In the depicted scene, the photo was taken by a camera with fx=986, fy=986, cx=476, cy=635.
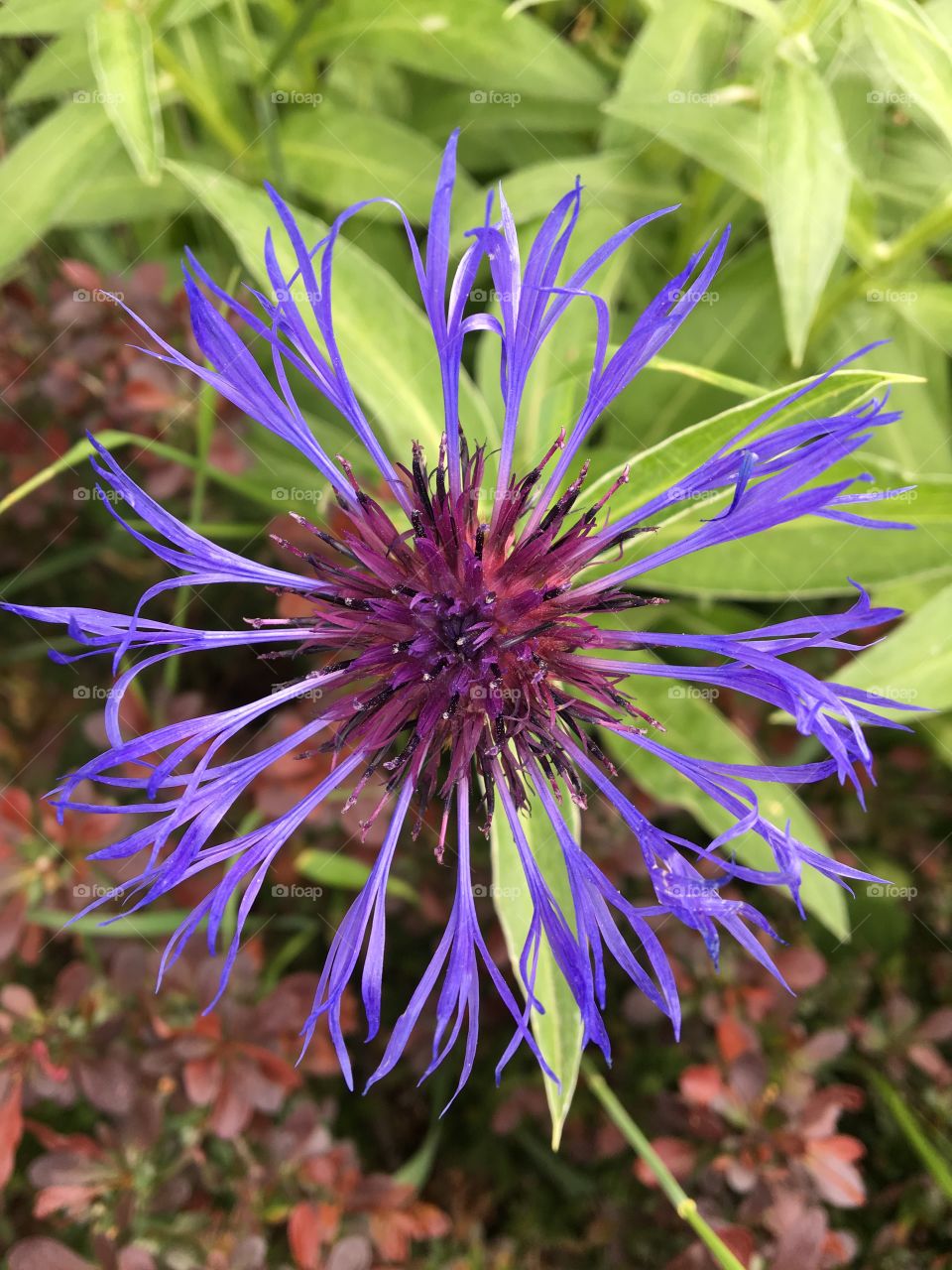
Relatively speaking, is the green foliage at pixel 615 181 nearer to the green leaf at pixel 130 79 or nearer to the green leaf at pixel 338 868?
the green leaf at pixel 130 79

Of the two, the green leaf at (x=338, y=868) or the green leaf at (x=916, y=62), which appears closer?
the green leaf at (x=916, y=62)

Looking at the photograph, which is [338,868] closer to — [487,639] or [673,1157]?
[487,639]

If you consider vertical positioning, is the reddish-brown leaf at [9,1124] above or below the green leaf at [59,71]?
below

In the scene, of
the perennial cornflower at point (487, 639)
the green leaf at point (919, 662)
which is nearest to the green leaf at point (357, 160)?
the perennial cornflower at point (487, 639)

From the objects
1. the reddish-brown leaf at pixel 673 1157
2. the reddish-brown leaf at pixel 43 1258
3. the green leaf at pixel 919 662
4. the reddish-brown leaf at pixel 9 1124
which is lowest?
the reddish-brown leaf at pixel 673 1157

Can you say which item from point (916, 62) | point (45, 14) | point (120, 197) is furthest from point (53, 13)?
point (916, 62)

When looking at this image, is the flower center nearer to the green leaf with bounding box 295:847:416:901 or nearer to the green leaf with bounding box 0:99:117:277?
the green leaf with bounding box 295:847:416:901

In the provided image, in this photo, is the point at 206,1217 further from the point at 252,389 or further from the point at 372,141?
the point at 372,141
